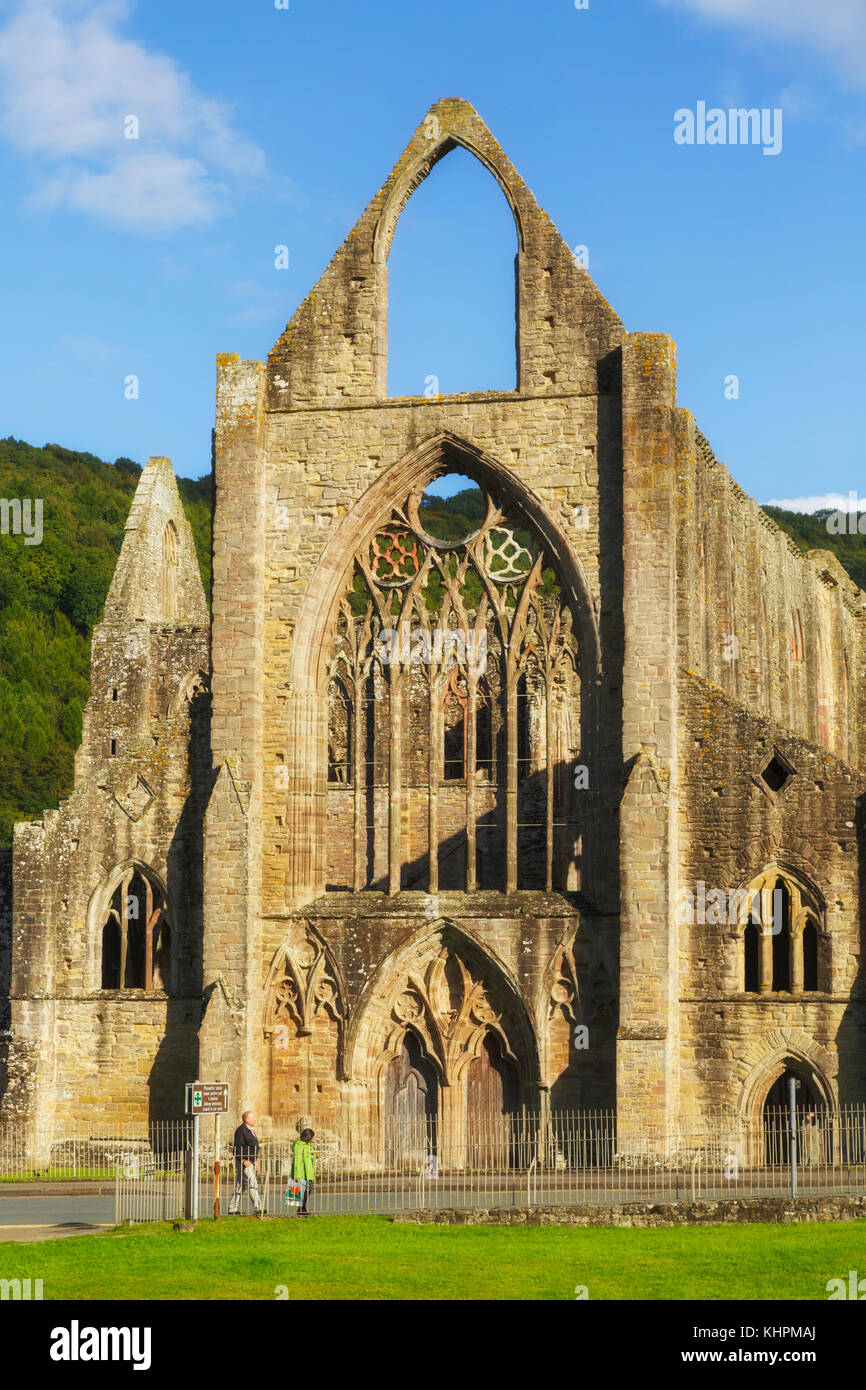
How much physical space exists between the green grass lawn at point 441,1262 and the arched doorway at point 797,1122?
21.8 feet

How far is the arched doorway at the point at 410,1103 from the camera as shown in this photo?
1155 inches

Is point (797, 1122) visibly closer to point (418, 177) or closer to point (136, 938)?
point (136, 938)

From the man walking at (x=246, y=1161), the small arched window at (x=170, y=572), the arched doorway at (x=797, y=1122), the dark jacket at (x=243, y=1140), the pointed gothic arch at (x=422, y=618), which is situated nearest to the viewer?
the man walking at (x=246, y=1161)

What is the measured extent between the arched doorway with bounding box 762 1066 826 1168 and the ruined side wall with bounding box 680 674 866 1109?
1.37ft

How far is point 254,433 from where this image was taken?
30.7 m

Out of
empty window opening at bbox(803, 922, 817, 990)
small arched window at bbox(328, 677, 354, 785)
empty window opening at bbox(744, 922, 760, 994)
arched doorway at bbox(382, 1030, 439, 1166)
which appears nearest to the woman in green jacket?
arched doorway at bbox(382, 1030, 439, 1166)

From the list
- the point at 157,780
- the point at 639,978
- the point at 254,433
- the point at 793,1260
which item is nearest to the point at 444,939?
the point at 639,978

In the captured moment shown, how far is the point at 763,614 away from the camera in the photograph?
118 ft

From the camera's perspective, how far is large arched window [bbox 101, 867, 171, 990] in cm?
3073

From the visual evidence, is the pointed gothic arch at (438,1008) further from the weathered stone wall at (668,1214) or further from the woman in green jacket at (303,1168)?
the weathered stone wall at (668,1214)

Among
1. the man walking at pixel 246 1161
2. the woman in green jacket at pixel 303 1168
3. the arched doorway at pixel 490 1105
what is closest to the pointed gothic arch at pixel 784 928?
the arched doorway at pixel 490 1105

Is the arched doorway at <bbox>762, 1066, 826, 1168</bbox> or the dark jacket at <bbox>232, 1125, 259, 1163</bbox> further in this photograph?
the arched doorway at <bbox>762, 1066, 826, 1168</bbox>

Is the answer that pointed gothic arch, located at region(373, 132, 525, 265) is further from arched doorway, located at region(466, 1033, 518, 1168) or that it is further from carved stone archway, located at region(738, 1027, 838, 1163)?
carved stone archway, located at region(738, 1027, 838, 1163)

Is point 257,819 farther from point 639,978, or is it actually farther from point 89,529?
point 89,529
